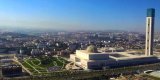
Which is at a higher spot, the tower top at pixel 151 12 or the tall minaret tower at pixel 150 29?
the tower top at pixel 151 12

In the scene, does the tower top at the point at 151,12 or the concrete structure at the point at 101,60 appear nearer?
the concrete structure at the point at 101,60

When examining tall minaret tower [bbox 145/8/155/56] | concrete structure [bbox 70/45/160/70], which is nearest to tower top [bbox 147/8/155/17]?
tall minaret tower [bbox 145/8/155/56]

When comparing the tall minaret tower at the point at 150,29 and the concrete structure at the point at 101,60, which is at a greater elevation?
the tall minaret tower at the point at 150,29

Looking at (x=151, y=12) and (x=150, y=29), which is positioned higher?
(x=151, y=12)

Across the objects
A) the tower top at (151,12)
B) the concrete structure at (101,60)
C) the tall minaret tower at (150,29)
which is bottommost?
the concrete structure at (101,60)

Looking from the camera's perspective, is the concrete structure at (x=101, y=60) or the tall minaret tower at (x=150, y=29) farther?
the tall minaret tower at (x=150, y=29)

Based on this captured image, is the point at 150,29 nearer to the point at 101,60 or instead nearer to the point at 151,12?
the point at 151,12

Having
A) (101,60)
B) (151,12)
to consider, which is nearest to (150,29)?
(151,12)

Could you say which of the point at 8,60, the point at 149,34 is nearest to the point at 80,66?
the point at 8,60

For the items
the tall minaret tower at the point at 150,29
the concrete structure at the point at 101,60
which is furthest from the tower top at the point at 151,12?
the concrete structure at the point at 101,60

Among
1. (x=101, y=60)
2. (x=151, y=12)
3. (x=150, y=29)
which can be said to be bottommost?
(x=101, y=60)

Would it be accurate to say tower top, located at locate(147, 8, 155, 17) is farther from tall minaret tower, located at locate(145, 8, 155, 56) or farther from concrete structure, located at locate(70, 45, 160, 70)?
concrete structure, located at locate(70, 45, 160, 70)

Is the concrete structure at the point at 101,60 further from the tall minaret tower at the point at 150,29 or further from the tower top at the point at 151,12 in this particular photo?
the tower top at the point at 151,12
